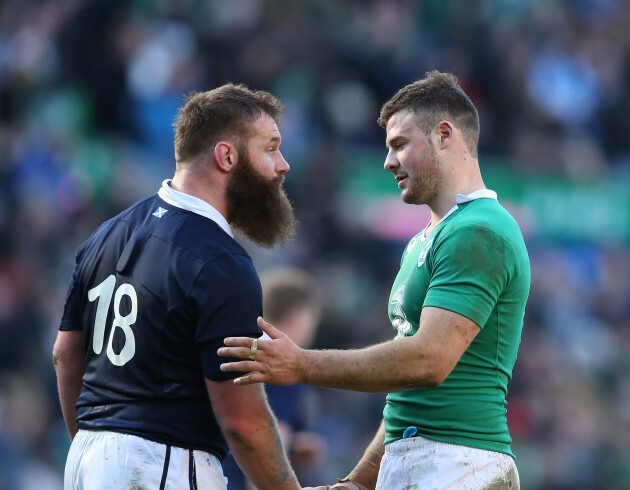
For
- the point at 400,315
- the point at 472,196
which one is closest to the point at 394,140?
the point at 472,196

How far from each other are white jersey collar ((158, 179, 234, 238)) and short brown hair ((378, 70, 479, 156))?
891 millimetres

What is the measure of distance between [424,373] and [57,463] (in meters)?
6.88

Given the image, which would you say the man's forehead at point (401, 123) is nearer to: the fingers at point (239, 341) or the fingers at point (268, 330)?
the fingers at point (268, 330)

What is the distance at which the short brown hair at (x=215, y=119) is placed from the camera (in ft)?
16.5

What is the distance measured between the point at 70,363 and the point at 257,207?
1037 mm

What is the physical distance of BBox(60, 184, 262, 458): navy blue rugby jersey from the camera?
4.62 meters

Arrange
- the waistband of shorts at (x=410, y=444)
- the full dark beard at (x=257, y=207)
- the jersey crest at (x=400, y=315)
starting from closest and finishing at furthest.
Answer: the waistband of shorts at (x=410, y=444)
the jersey crest at (x=400, y=315)
the full dark beard at (x=257, y=207)

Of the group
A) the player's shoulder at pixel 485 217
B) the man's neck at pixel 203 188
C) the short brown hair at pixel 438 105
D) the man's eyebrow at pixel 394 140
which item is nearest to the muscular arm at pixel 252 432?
the man's neck at pixel 203 188

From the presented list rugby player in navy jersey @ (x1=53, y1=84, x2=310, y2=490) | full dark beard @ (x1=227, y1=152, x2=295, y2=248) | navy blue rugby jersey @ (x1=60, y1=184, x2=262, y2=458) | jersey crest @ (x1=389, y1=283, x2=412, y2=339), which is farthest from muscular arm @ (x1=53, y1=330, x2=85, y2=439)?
jersey crest @ (x1=389, y1=283, x2=412, y2=339)

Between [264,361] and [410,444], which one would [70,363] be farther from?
[410,444]

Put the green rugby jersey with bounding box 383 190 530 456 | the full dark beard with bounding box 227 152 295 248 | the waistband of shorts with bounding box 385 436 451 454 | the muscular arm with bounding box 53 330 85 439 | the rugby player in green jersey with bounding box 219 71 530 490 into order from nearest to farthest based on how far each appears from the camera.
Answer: the rugby player in green jersey with bounding box 219 71 530 490 → the green rugby jersey with bounding box 383 190 530 456 → the waistband of shorts with bounding box 385 436 451 454 → the full dark beard with bounding box 227 152 295 248 → the muscular arm with bounding box 53 330 85 439

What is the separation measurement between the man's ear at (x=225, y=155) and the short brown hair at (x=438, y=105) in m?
0.72

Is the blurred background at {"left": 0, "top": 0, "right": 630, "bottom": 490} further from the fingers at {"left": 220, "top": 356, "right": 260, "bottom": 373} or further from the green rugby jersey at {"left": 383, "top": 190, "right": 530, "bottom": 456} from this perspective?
the fingers at {"left": 220, "top": 356, "right": 260, "bottom": 373}

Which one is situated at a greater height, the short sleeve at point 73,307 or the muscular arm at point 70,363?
the short sleeve at point 73,307
